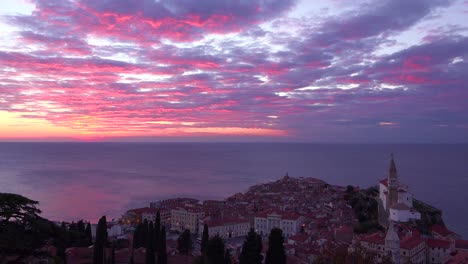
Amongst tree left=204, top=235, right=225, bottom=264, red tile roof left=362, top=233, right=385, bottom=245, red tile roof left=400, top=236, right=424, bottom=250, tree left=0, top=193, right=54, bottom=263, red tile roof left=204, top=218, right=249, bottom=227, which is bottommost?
red tile roof left=204, top=218, right=249, bottom=227

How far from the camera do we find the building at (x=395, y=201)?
37.1m

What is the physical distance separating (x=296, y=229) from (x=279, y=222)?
181 centimetres

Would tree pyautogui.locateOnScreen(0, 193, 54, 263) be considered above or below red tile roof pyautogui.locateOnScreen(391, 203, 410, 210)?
above

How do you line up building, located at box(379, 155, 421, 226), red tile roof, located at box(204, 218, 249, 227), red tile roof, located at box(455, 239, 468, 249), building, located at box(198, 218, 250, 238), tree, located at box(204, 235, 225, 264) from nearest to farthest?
tree, located at box(204, 235, 225, 264), red tile roof, located at box(455, 239, 468, 249), building, located at box(379, 155, 421, 226), building, located at box(198, 218, 250, 238), red tile roof, located at box(204, 218, 249, 227)

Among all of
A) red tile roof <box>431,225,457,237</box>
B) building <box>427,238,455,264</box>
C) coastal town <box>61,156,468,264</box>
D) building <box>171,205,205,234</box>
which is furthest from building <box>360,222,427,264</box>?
→ building <box>171,205,205,234</box>

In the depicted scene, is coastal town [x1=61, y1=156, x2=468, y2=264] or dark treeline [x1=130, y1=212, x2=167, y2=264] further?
coastal town [x1=61, y1=156, x2=468, y2=264]

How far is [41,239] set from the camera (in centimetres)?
650

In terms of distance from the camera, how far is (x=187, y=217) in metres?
47.2

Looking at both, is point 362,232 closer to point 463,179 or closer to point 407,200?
point 407,200

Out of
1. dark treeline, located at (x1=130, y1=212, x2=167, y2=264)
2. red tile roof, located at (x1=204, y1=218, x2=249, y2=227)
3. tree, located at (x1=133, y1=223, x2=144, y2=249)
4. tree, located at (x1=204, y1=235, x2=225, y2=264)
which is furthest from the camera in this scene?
red tile roof, located at (x1=204, y1=218, x2=249, y2=227)

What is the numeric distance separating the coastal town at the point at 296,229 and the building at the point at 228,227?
0.32 ft

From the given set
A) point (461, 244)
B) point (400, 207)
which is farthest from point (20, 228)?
point (400, 207)

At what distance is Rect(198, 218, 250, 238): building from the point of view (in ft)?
136

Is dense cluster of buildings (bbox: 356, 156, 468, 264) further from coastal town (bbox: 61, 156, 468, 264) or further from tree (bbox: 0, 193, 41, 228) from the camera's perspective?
tree (bbox: 0, 193, 41, 228)
